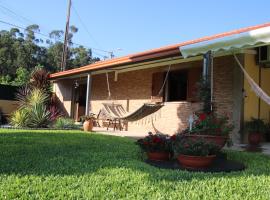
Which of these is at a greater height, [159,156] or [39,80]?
[39,80]

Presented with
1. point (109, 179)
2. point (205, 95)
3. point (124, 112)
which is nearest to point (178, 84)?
point (124, 112)

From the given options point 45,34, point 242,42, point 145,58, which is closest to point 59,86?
point 145,58

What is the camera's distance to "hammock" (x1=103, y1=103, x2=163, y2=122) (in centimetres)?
1196

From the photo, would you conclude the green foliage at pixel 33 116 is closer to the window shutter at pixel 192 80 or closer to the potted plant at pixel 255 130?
the window shutter at pixel 192 80

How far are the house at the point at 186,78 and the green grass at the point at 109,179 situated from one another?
2.67m

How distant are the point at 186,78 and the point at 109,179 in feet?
25.0

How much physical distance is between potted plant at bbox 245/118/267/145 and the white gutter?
8.90 feet

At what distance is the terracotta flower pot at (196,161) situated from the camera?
16.3 feet

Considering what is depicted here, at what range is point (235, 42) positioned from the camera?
256 inches

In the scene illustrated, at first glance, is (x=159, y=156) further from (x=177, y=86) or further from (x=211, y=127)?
(x=177, y=86)

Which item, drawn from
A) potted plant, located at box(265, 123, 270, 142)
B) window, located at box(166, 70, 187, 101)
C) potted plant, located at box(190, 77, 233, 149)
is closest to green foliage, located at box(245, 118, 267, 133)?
potted plant, located at box(265, 123, 270, 142)

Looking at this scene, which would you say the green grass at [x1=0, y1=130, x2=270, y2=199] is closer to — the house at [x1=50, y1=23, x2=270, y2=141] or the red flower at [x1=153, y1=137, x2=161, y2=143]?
the red flower at [x1=153, y1=137, x2=161, y2=143]

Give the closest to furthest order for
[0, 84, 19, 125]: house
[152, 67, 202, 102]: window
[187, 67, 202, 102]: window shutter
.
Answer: [187, 67, 202, 102]: window shutter, [152, 67, 202, 102]: window, [0, 84, 19, 125]: house

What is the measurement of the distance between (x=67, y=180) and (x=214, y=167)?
2323 millimetres
